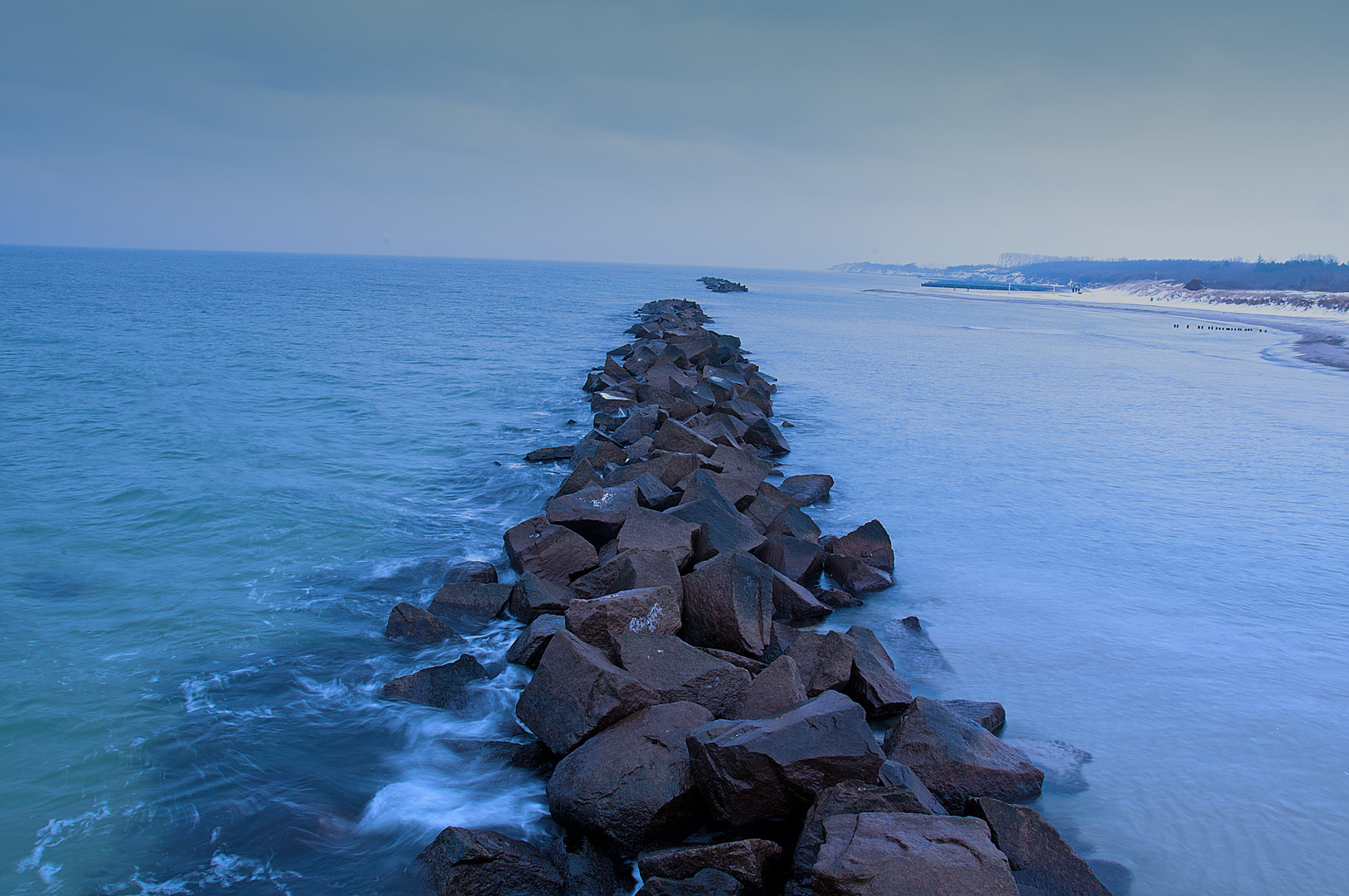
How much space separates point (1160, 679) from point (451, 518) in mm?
7720

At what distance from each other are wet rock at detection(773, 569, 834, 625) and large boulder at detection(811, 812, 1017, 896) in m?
3.22

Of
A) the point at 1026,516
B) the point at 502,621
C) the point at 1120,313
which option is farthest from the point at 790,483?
the point at 1120,313

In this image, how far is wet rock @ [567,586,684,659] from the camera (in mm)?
5418

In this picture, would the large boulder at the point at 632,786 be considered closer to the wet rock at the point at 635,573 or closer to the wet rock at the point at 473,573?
the wet rock at the point at 635,573

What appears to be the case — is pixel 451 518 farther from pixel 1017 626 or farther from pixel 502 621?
pixel 1017 626

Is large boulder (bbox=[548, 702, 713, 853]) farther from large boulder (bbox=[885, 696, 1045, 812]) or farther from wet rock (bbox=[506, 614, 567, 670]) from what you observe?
wet rock (bbox=[506, 614, 567, 670])

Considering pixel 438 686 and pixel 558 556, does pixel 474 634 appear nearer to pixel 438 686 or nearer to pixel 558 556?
pixel 438 686

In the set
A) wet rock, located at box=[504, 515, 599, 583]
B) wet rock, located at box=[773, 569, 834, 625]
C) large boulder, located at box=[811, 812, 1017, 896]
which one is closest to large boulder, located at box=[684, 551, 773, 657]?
wet rock, located at box=[773, 569, 834, 625]

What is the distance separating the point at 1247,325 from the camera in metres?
48.8

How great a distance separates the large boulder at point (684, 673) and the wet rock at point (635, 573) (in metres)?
0.79

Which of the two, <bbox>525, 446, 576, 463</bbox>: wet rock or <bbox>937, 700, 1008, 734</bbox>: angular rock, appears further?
<bbox>525, 446, 576, 463</bbox>: wet rock

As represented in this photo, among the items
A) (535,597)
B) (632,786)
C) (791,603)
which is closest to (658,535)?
(535,597)

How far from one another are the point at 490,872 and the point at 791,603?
363 cm

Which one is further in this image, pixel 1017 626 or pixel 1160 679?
pixel 1017 626
